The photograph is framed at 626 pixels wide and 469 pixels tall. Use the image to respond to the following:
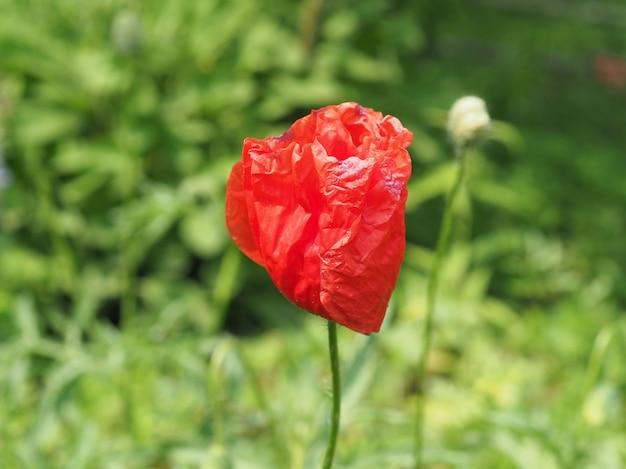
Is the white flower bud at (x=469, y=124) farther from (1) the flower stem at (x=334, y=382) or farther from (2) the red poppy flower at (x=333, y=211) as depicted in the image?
(1) the flower stem at (x=334, y=382)

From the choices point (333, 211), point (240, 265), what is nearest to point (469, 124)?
point (333, 211)

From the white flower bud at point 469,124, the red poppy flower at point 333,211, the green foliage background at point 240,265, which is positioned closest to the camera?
the red poppy flower at point 333,211

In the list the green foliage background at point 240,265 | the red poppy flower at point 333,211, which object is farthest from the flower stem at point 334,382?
the green foliage background at point 240,265

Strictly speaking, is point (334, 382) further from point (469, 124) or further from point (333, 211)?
point (469, 124)

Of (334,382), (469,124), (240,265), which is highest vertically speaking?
(469,124)

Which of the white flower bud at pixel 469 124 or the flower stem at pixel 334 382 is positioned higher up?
the white flower bud at pixel 469 124

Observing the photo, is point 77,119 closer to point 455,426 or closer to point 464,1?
point 455,426

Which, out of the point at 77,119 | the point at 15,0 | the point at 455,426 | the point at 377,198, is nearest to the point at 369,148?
the point at 377,198
